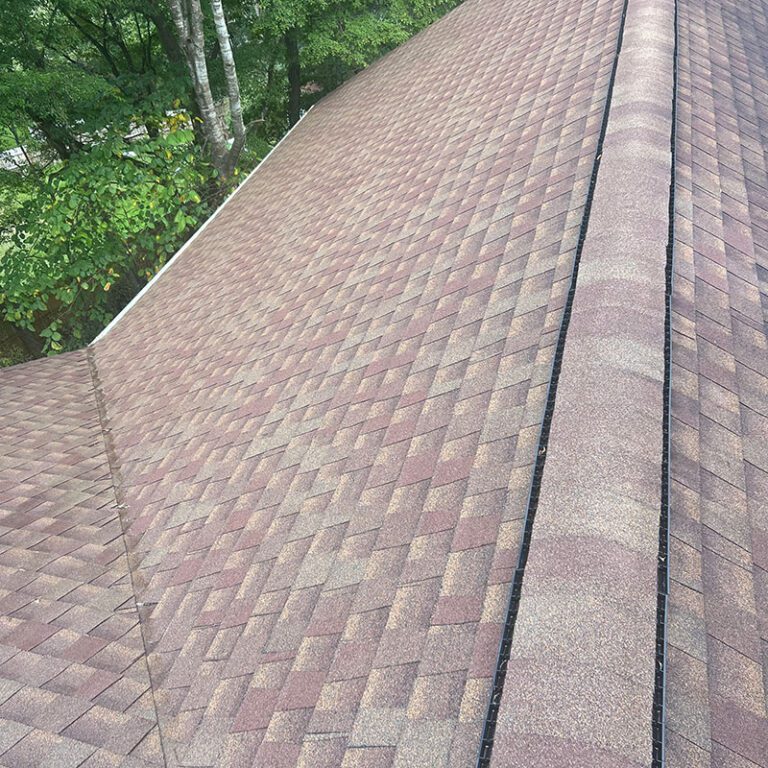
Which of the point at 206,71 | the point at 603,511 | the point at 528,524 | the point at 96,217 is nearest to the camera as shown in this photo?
the point at 603,511

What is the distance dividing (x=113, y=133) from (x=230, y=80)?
2.71 m

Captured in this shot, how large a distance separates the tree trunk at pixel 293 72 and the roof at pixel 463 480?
13.1 metres

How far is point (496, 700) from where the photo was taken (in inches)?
107

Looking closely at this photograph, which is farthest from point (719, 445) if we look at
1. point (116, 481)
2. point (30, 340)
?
point (30, 340)

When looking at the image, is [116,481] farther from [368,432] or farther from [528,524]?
[528,524]

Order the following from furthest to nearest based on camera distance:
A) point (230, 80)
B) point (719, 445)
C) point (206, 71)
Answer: point (206, 71)
point (230, 80)
point (719, 445)

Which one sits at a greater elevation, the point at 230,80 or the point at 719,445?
the point at 230,80

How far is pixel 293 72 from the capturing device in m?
21.3

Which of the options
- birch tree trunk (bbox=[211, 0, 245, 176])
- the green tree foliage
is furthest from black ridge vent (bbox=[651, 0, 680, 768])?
birch tree trunk (bbox=[211, 0, 245, 176])

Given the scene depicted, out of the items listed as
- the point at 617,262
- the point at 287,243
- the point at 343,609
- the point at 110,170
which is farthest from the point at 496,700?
the point at 110,170

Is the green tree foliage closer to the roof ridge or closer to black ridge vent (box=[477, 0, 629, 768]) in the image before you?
black ridge vent (box=[477, 0, 629, 768])

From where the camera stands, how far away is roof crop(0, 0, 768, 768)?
2.85 m

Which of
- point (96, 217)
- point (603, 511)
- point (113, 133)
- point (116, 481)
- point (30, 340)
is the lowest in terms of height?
point (30, 340)

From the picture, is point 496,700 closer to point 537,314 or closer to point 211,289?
point 537,314
